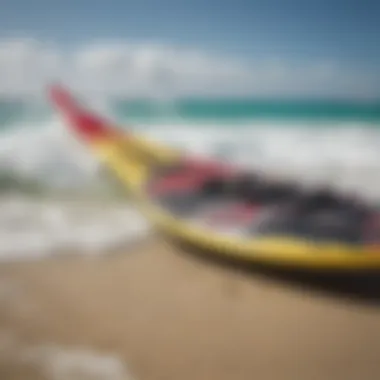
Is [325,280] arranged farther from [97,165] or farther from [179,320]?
[97,165]

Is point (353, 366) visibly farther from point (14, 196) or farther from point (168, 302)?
point (14, 196)

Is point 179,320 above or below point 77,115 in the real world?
below

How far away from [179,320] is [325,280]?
0.29 m

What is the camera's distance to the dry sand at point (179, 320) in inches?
52.7

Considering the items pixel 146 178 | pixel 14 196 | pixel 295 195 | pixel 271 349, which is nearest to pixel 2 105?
pixel 14 196

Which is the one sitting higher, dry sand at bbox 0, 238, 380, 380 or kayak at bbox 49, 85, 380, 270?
kayak at bbox 49, 85, 380, 270

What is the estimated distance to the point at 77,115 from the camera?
4.61 ft

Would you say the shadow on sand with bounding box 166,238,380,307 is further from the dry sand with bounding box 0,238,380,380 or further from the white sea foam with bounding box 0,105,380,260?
the white sea foam with bounding box 0,105,380,260

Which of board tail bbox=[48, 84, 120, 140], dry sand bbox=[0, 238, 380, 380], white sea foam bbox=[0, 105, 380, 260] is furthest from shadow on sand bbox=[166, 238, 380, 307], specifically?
board tail bbox=[48, 84, 120, 140]

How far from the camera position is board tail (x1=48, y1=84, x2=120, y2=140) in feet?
4.61

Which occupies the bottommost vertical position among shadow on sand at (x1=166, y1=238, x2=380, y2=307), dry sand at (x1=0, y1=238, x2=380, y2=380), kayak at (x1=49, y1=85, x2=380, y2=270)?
dry sand at (x1=0, y1=238, x2=380, y2=380)

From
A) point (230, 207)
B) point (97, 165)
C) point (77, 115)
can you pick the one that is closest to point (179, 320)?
point (230, 207)

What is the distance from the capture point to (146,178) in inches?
55.7

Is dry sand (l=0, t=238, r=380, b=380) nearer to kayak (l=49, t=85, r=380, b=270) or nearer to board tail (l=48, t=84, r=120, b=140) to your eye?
kayak (l=49, t=85, r=380, b=270)
